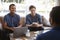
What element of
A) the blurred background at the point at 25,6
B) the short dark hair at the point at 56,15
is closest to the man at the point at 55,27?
the short dark hair at the point at 56,15

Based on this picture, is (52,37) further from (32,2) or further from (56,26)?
(32,2)

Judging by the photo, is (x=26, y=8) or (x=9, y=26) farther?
(x=26, y=8)

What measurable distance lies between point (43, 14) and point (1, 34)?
3499 millimetres

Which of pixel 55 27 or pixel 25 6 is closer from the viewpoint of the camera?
pixel 55 27

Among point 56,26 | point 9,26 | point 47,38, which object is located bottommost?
point 9,26

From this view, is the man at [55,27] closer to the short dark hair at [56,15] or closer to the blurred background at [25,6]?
the short dark hair at [56,15]

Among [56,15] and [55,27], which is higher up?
[56,15]

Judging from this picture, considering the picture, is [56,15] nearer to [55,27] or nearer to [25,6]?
[55,27]

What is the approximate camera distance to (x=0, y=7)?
17.2 ft

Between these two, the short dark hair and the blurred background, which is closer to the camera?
the short dark hair

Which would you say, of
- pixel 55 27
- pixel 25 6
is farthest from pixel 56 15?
pixel 25 6

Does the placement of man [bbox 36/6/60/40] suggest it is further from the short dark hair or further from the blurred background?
the blurred background

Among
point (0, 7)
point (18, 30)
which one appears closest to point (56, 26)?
point (18, 30)

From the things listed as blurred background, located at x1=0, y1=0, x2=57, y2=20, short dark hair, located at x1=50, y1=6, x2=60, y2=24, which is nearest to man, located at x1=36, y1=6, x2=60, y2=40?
short dark hair, located at x1=50, y1=6, x2=60, y2=24
